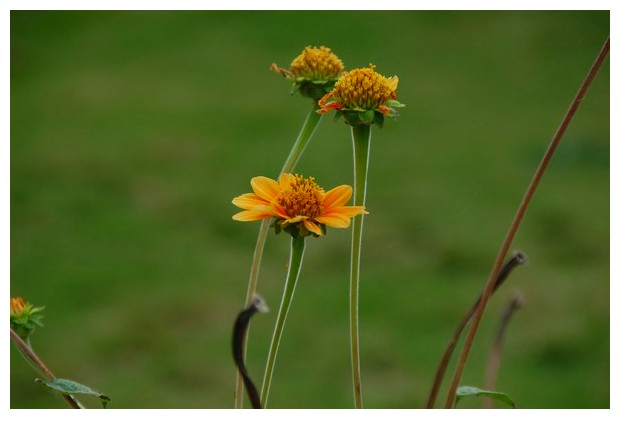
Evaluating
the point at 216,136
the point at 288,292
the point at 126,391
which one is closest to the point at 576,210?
the point at 216,136

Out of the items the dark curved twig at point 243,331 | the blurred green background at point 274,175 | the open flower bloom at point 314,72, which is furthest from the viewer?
the blurred green background at point 274,175

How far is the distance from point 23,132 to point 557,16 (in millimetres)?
1231

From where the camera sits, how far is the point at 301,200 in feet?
1.23

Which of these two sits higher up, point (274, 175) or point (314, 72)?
point (274, 175)

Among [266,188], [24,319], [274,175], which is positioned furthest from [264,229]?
[274,175]

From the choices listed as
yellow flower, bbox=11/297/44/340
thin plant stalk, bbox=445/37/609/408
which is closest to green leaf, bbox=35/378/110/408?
yellow flower, bbox=11/297/44/340

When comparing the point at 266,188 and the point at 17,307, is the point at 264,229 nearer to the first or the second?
the point at 266,188

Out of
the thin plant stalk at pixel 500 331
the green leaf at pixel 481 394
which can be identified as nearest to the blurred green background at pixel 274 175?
the thin plant stalk at pixel 500 331

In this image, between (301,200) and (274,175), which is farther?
(274,175)

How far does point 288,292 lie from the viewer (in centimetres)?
38

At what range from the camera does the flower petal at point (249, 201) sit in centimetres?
37

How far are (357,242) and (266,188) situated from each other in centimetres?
5

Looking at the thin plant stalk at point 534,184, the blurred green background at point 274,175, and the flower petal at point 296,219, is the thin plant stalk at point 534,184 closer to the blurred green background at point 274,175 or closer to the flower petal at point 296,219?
the flower petal at point 296,219

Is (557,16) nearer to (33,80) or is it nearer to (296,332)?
(296,332)
